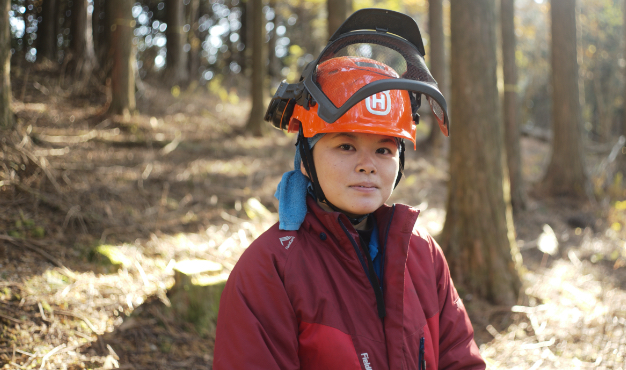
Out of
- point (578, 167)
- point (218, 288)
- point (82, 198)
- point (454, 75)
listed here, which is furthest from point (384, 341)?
point (578, 167)

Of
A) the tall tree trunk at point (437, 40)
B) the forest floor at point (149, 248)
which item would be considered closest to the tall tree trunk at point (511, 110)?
the forest floor at point (149, 248)

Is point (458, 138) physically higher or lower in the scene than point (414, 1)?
lower

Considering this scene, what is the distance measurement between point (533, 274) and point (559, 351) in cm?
162

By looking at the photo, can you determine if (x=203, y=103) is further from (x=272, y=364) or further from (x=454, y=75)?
(x=272, y=364)

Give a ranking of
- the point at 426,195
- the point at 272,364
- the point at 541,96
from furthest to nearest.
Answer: the point at 541,96 < the point at 426,195 < the point at 272,364

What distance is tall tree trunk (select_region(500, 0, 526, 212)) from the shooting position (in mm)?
7539

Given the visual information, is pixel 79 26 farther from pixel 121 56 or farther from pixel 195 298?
pixel 195 298

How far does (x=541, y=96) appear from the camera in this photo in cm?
2258

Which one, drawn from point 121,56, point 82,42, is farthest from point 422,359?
point 82,42

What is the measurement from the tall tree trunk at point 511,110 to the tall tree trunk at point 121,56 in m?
7.19

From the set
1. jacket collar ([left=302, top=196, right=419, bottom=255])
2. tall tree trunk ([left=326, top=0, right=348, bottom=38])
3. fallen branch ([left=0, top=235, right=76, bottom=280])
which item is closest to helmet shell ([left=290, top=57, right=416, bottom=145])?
jacket collar ([left=302, top=196, right=419, bottom=255])

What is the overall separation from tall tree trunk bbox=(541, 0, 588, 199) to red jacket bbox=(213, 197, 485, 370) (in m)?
8.11

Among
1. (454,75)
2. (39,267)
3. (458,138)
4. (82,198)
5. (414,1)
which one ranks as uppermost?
(414,1)

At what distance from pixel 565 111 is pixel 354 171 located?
8.61m
